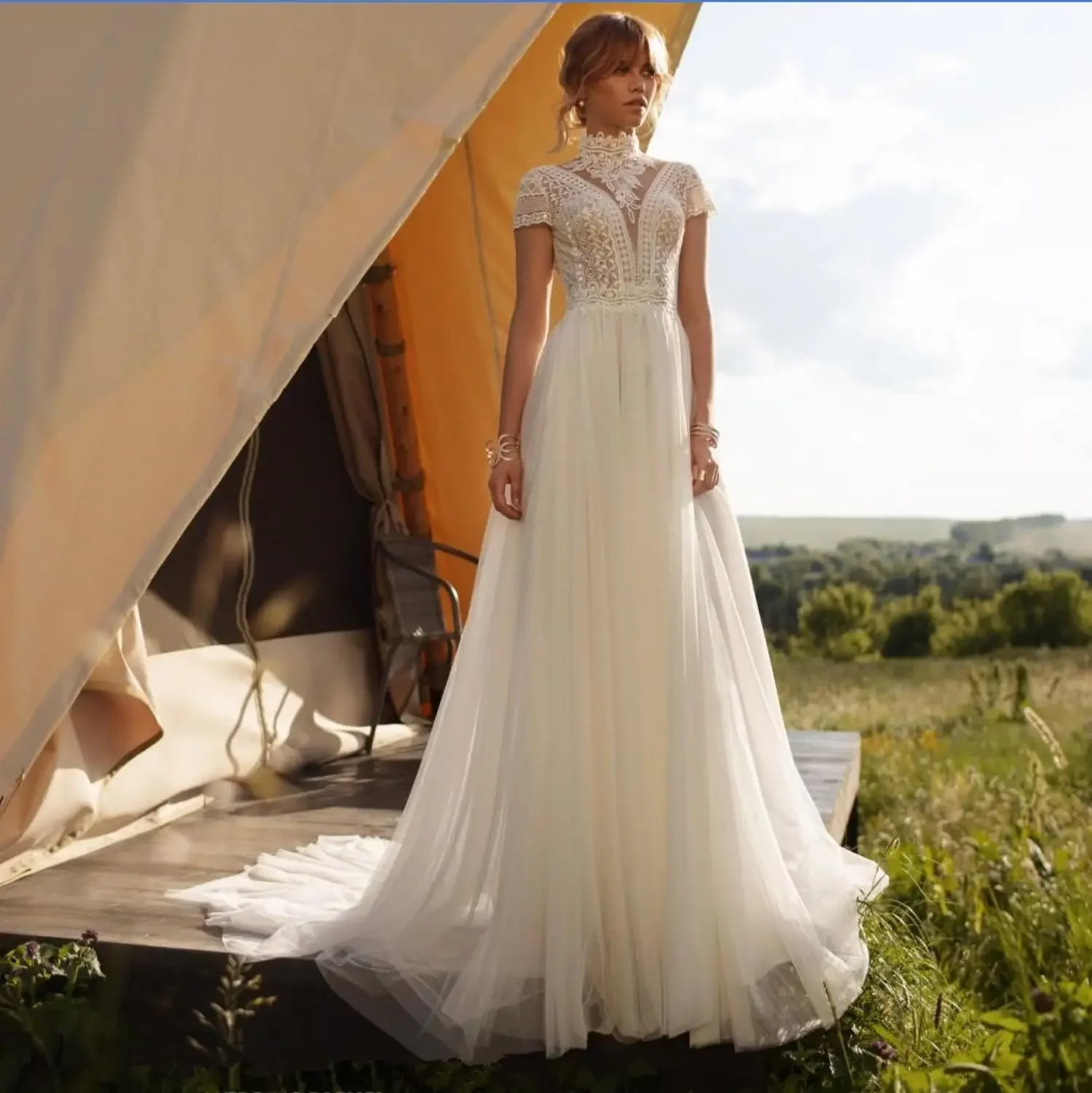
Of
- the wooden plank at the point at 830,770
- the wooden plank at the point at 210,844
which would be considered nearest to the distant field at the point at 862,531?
the wooden plank at the point at 830,770

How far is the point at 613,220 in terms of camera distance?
84.6 inches

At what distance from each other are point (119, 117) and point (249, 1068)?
61.1 inches

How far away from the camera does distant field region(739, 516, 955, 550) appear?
9297 millimetres

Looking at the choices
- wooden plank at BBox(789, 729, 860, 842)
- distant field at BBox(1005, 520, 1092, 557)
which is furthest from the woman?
distant field at BBox(1005, 520, 1092, 557)

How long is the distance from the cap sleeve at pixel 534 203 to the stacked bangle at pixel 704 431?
40 centimetres

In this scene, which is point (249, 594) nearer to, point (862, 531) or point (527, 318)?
point (527, 318)

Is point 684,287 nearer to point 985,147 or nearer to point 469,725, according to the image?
point 469,725

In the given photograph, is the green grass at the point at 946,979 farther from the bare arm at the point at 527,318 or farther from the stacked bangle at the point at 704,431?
the bare arm at the point at 527,318

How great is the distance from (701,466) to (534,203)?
502mm

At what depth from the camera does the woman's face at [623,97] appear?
215cm

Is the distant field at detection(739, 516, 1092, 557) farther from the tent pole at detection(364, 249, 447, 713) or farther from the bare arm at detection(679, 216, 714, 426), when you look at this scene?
the bare arm at detection(679, 216, 714, 426)

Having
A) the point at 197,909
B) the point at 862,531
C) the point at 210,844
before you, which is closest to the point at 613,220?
the point at 197,909

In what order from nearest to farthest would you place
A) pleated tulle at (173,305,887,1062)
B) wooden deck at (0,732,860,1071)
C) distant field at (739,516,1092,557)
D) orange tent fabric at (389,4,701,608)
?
pleated tulle at (173,305,887,1062) → wooden deck at (0,732,860,1071) → orange tent fabric at (389,4,701,608) → distant field at (739,516,1092,557)

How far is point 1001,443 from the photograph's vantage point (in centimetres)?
1043
